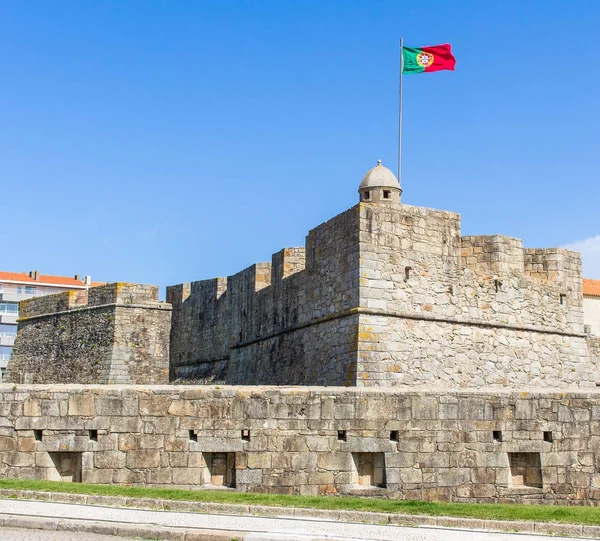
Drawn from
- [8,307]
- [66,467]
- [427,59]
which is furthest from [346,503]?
[8,307]

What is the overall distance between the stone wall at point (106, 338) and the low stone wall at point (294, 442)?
15152 millimetres

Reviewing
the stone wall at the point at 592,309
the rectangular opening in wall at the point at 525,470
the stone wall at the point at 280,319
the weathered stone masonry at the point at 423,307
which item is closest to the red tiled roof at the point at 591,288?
the stone wall at the point at 592,309

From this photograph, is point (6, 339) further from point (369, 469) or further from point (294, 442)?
point (369, 469)

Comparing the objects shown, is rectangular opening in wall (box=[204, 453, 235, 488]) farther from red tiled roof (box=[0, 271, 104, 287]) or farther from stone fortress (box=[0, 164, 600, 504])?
red tiled roof (box=[0, 271, 104, 287])

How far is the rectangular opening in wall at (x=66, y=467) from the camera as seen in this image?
1167 centimetres

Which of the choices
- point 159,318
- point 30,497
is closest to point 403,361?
point 30,497

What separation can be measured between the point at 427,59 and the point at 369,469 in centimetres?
1179

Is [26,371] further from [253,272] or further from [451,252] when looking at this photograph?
[451,252]

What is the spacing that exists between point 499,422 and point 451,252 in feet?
20.6

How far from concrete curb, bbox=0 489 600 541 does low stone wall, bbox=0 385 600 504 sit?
1.42 meters

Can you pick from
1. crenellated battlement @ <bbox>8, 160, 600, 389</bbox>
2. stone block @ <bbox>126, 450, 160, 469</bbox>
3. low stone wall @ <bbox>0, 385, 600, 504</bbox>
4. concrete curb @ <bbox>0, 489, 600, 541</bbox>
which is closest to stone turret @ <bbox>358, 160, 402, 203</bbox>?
crenellated battlement @ <bbox>8, 160, 600, 389</bbox>

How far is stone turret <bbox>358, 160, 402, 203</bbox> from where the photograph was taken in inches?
804

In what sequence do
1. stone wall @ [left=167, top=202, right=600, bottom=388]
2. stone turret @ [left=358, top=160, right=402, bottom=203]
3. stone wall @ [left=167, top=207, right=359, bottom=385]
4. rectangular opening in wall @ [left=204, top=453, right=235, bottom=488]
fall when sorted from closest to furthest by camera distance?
rectangular opening in wall @ [left=204, top=453, right=235, bottom=488], stone wall @ [left=167, top=202, right=600, bottom=388], stone wall @ [left=167, top=207, right=359, bottom=385], stone turret @ [left=358, top=160, right=402, bottom=203]

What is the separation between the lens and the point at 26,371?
30.2 metres
